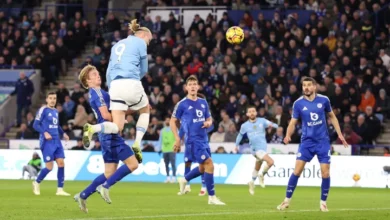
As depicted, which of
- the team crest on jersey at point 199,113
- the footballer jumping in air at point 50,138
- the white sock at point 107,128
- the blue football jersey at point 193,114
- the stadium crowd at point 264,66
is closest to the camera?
the white sock at point 107,128

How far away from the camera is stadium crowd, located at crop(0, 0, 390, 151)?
3281cm

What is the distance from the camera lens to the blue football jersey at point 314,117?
55.8ft

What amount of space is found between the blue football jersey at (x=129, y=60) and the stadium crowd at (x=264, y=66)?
16842mm

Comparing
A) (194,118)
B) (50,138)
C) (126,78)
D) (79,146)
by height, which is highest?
(126,78)

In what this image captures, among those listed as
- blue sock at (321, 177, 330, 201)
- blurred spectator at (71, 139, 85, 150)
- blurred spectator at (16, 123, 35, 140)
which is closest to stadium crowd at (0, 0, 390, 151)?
blurred spectator at (16, 123, 35, 140)

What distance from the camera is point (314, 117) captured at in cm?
1709

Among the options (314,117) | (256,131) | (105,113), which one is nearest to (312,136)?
(314,117)

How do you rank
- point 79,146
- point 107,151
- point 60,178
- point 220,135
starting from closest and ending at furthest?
point 107,151 < point 60,178 < point 220,135 < point 79,146

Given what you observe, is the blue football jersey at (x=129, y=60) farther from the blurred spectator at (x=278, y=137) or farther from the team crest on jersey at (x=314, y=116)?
the blurred spectator at (x=278, y=137)

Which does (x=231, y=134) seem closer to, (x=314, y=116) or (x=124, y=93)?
(x=314, y=116)

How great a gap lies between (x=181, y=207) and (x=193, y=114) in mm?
3798

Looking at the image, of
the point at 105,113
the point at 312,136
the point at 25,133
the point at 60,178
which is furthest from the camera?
the point at 25,133

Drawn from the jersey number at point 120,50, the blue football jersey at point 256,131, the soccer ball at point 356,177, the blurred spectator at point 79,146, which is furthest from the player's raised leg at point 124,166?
the blurred spectator at point 79,146

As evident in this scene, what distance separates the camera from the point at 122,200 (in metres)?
19.5
